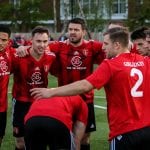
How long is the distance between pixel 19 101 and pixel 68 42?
1347 mm

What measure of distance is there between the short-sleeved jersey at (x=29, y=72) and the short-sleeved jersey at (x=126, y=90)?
2820mm

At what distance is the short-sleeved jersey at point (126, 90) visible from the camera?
5855 millimetres

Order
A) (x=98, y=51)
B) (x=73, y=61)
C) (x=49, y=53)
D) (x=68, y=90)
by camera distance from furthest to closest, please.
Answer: (x=98, y=51) < (x=73, y=61) < (x=49, y=53) < (x=68, y=90)

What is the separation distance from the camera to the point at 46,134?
624cm

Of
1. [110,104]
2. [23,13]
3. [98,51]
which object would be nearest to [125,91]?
[110,104]

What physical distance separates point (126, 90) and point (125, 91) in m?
0.02

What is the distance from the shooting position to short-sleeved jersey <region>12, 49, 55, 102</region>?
8.66 meters

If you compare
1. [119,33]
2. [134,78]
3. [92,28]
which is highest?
[119,33]

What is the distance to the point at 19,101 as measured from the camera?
890 cm

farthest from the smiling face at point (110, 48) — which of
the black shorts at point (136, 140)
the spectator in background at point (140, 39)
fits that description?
the spectator in background at point (140, 39)

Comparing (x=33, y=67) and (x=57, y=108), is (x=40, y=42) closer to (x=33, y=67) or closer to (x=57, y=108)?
(x=33, y=67)

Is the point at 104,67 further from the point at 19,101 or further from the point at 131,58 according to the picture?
the point at 19,101

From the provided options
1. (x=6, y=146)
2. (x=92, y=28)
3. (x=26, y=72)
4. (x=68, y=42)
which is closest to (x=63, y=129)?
(x=26, y=72)

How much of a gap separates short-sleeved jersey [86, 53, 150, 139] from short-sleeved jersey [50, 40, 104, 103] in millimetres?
3054
